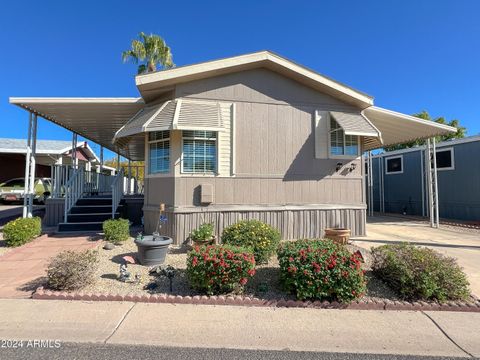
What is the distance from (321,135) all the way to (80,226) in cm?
703

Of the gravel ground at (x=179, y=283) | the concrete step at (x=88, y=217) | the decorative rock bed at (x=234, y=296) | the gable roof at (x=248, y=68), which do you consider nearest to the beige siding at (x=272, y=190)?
the gravel ground at (x=179, y=283)

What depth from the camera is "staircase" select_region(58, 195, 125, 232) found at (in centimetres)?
784

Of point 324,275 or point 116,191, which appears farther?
point 116,191

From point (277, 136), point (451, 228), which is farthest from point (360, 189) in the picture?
point (451, 228)

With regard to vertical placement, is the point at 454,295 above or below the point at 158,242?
below

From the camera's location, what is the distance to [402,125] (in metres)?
9.17

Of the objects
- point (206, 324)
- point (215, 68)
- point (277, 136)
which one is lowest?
point (206, 324)

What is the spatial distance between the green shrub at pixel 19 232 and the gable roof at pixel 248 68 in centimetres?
412

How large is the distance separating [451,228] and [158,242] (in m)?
10.4

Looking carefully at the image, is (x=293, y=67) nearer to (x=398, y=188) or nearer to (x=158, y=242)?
(x=158, y=242)

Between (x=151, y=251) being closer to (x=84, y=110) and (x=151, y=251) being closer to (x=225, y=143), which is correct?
(x=225, y=143)

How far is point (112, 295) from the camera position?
399 cm

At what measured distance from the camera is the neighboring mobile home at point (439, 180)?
1186 cm

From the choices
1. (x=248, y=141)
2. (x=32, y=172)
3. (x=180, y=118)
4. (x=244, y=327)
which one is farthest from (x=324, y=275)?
(x=32, y=172)
